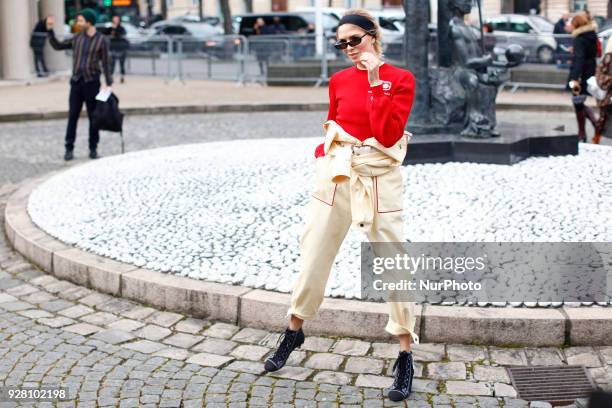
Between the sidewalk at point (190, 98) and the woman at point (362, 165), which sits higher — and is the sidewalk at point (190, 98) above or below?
below

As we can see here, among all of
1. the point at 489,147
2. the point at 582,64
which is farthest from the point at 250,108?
the point at 489,147

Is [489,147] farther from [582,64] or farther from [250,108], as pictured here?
[250,108]

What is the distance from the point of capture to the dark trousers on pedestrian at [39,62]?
24.3 metres

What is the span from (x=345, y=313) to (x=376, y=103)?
4.99 ft

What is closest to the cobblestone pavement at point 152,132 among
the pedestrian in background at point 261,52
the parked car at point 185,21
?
the pedestrian in background at point 261,52

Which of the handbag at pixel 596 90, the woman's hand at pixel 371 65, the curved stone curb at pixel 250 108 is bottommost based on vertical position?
the curved stone curb at pixel 250 108

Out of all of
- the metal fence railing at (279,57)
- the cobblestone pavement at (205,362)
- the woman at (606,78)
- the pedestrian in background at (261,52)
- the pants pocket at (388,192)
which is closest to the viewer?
the pants pocket at (388,192)

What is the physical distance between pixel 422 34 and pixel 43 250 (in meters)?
4.83

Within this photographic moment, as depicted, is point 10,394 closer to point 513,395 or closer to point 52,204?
point 513,395

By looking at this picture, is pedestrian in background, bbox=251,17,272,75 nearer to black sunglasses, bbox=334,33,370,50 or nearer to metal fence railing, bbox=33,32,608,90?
metal fence railing, bbox=33,32,608,90

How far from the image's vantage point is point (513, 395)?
14.8ft

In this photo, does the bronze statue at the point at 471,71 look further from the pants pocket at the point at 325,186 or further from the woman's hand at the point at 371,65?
the woman's hand at the point at 371,65

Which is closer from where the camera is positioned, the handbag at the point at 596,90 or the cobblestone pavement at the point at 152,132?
the handbag at the point at 596,90

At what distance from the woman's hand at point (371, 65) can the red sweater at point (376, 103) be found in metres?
0.03
